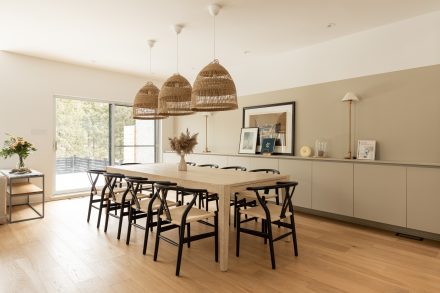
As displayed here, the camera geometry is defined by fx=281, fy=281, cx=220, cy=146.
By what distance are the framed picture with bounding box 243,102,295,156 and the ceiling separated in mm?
1057

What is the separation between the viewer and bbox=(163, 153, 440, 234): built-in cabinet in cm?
341

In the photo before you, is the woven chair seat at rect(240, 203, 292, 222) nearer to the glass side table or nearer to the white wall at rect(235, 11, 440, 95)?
the white wall at rect(235, 11, 440, 95)

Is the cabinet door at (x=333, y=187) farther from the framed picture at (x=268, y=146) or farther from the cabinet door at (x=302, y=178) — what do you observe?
the framed picture at (x=268, y=146)

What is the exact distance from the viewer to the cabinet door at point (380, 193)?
142 inches

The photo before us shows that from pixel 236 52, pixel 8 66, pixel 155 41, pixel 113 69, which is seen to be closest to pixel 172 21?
pixel 155 41

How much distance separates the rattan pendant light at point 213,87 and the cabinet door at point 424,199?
243 centimetres

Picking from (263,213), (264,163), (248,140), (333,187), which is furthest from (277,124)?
(263,213)

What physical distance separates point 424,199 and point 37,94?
6586 mm

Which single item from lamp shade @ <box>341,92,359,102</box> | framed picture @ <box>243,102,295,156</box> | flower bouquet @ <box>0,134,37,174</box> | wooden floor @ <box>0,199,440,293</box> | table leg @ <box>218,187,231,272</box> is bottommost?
wooden floor @ <box>0,199,440,293</box>

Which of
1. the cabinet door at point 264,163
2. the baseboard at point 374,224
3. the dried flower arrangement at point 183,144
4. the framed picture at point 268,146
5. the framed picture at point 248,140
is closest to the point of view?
the baseboard at point 374,224

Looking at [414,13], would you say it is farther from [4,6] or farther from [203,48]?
[4,6]

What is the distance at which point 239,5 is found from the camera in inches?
133

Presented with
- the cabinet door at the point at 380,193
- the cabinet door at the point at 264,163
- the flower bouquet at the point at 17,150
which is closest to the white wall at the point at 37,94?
the flower bouquet at the point at 17,150

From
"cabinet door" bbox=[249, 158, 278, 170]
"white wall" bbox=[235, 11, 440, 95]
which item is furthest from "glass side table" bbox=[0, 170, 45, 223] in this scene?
"white wall" bbox=[235, 11, 440, 95]
